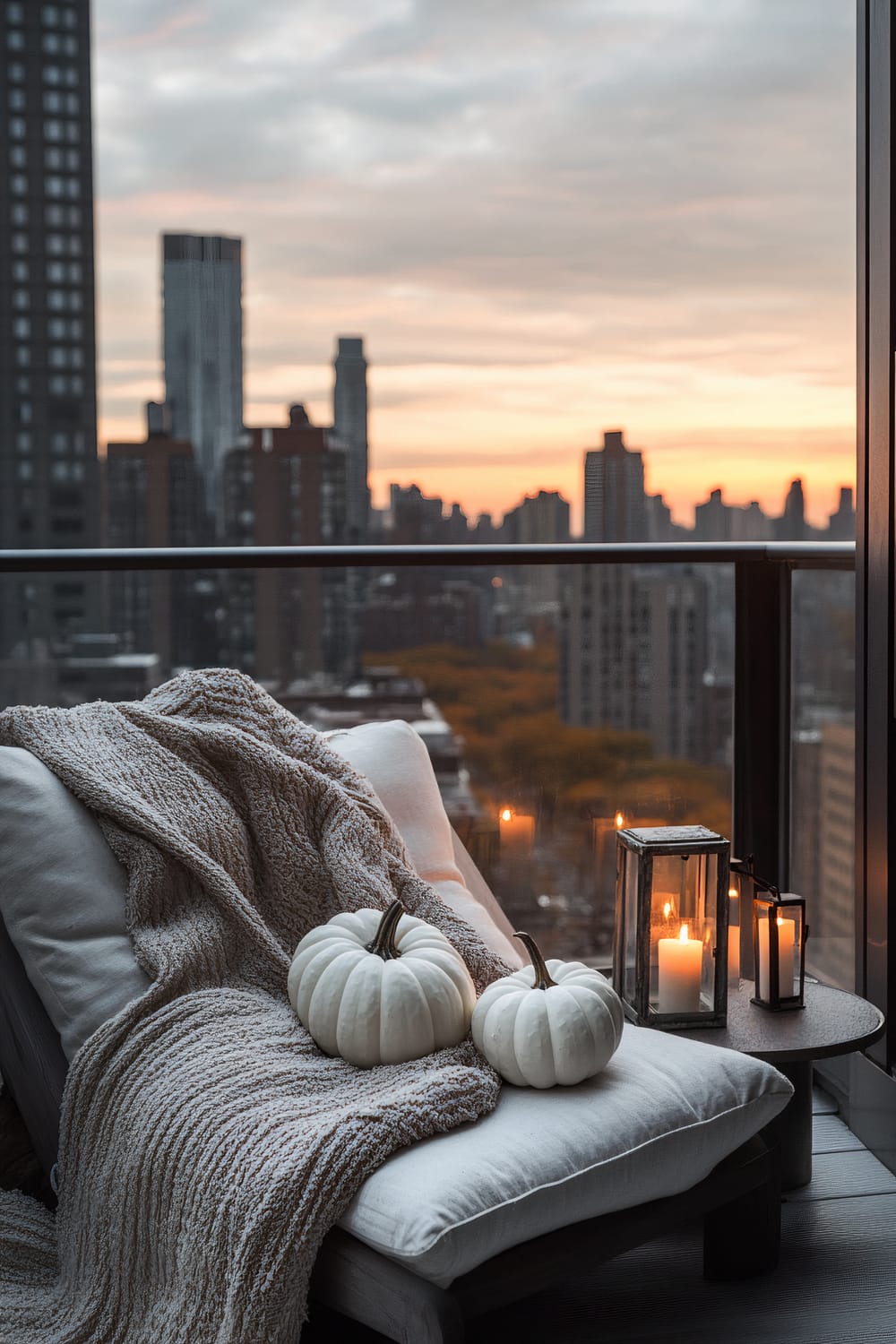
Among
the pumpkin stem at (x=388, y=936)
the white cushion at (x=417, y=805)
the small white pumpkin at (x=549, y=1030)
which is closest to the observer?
the small white pumpkin at (x=549, y=1030)

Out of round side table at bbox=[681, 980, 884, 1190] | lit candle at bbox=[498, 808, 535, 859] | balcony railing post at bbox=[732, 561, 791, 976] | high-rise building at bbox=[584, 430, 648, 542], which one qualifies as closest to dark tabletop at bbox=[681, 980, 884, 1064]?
round side table at bbox=[681, 980, 884, 1190]

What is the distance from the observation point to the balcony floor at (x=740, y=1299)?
5.45 ft

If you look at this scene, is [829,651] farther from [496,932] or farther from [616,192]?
[616,192]

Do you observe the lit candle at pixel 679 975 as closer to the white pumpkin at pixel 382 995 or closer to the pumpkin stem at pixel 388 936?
the white pumpkin at pixel 382 995

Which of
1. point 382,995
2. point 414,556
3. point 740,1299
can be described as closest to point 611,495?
point 414,556

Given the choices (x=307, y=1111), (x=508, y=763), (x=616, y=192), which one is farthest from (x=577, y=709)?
(x=616, y=192)

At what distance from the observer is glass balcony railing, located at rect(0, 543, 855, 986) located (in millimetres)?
2707

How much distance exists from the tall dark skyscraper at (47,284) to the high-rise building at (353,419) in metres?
1.87

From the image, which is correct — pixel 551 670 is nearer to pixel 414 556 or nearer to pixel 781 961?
pixel 414 556

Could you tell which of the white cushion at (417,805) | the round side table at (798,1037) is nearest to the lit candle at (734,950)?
the round side table at (798,1037)

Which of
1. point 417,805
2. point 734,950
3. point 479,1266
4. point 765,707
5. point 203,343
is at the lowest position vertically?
point 479,1266

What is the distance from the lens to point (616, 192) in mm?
6535

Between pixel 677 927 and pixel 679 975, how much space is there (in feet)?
0.25

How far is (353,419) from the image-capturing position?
6734 millimetres
